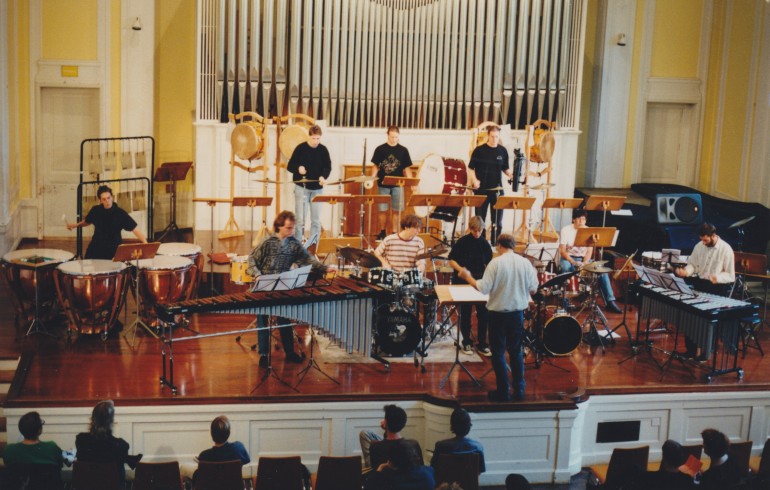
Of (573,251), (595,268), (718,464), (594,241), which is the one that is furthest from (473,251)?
(718,464)

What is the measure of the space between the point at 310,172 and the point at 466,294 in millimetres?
4494

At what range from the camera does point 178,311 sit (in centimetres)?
860

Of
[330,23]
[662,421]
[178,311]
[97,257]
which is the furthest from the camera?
[330,23]

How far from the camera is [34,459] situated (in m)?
7.33

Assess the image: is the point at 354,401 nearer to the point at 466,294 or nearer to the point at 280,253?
the point at 466,294

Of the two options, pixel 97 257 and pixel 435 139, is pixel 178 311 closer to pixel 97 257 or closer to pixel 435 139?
pixel 97 257

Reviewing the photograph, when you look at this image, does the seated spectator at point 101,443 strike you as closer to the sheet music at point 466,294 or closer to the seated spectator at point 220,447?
the seated spectator at point 220,447

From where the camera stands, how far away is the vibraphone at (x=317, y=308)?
8680 millimetres

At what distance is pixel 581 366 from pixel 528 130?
17.2ft

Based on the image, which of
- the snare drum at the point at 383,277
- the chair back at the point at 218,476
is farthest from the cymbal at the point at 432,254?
the chair back at the point at 218,476

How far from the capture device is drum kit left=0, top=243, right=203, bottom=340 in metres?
10.0

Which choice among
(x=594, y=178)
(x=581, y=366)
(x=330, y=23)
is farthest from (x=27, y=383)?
(x=594, y=178)

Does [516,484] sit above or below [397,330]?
below

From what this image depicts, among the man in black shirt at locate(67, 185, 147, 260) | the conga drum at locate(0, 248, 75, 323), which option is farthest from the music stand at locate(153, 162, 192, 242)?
the conga drum at locate(0, 248, 75, 323)
